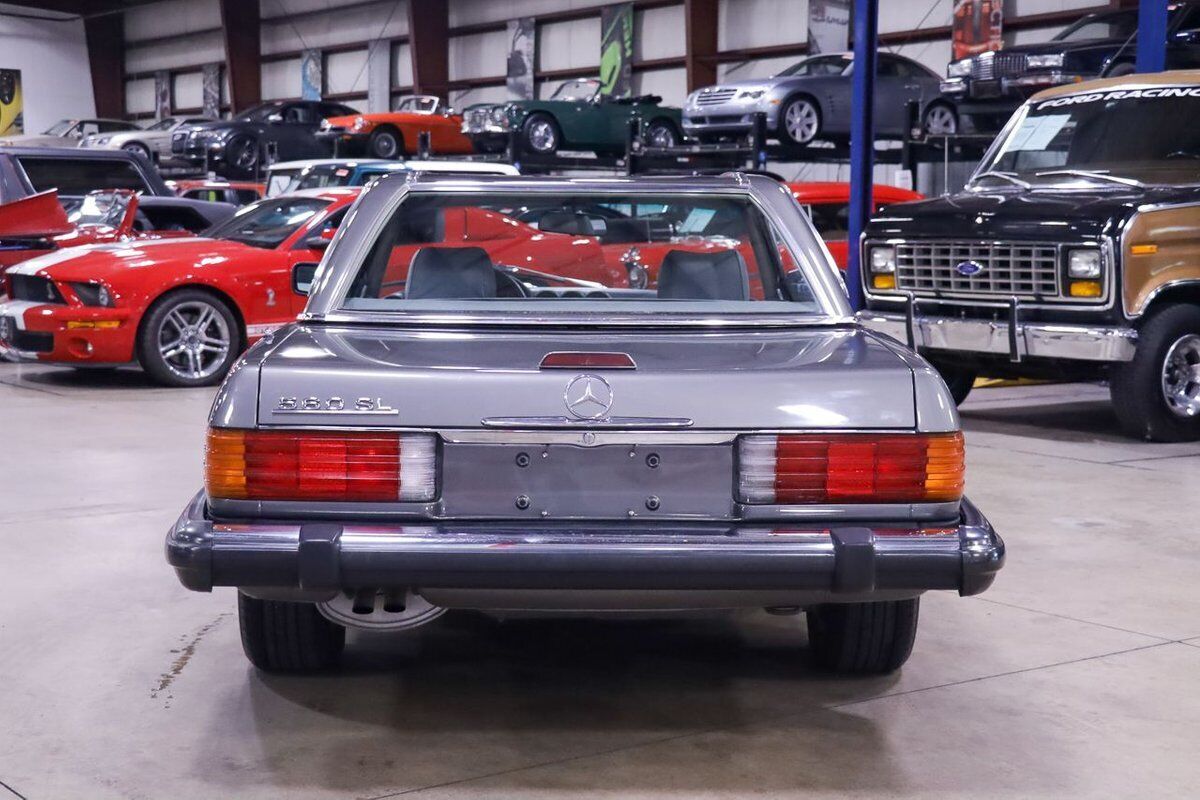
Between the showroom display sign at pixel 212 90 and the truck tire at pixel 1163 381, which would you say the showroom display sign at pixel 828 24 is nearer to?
the truck tire at pixel 1163 381

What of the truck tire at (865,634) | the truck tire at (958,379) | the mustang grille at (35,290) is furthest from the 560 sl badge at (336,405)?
the mustang grille at (35,290)

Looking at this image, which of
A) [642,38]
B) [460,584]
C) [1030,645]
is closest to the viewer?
[460,584]

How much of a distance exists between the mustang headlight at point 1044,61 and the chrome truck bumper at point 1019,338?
673cm

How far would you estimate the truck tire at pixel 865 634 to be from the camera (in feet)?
12.9

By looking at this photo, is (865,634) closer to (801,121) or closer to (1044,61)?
(1044,61)

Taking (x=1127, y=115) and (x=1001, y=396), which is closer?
(x=1127, y=115)

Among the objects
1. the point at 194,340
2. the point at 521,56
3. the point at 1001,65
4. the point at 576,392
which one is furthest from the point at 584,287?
the point at 521,56

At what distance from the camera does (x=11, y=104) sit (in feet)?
130

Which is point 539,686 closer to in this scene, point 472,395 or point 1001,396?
point 472,395

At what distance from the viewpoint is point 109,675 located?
13.5ft

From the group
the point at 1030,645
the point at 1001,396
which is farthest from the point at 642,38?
the point at 1030,645

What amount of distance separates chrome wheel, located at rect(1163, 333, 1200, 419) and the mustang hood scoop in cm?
559

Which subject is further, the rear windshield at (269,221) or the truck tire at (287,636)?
the rear windshield at (269,221)

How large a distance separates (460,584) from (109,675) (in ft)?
4.67
